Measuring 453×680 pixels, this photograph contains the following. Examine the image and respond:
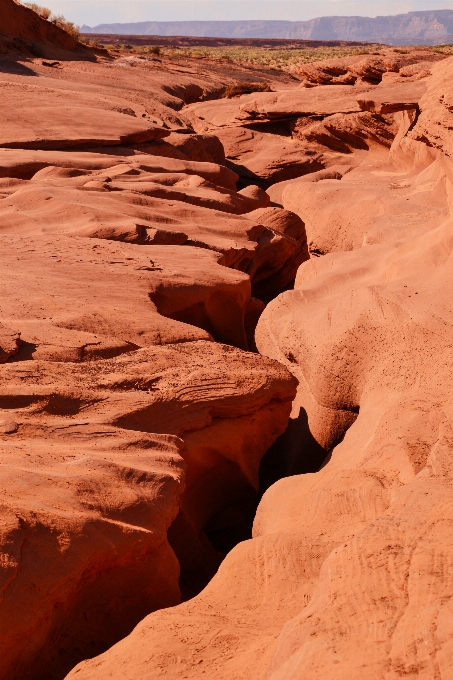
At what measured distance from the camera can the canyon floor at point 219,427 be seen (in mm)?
2334

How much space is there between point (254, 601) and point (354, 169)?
30.7ft

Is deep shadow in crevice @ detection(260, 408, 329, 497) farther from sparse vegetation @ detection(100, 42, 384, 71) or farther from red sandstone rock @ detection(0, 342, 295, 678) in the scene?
sparse vegetation @ detection(100, 42, 384, 71)

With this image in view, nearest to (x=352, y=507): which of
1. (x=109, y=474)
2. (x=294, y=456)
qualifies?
(x=109, y=474)

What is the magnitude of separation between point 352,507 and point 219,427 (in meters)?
1.00

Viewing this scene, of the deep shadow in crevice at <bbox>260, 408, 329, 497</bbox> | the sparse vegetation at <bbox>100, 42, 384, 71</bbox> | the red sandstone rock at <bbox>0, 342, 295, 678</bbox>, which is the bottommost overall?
the deep shadow in crevice at <bbox>260, 408, 329, 497</bbox>

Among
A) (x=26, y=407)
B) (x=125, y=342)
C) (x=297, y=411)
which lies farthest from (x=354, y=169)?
(x=26, y=407)

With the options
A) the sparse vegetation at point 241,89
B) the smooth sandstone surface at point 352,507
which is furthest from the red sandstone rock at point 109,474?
the sparse vegetation at point 241,89

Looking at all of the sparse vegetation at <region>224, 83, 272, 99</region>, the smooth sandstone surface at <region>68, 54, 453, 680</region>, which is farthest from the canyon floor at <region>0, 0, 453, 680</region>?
the sparse vegetation at <region>224, 83, 272, 99</region>

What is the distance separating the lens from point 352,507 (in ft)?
10.0

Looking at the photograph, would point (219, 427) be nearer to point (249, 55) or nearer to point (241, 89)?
point (241, 89)

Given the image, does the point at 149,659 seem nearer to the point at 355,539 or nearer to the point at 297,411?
the point at 355,539

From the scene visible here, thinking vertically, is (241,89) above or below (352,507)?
above

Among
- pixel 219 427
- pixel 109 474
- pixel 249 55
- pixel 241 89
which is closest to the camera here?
pixel 109 474

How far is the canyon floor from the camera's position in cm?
233
